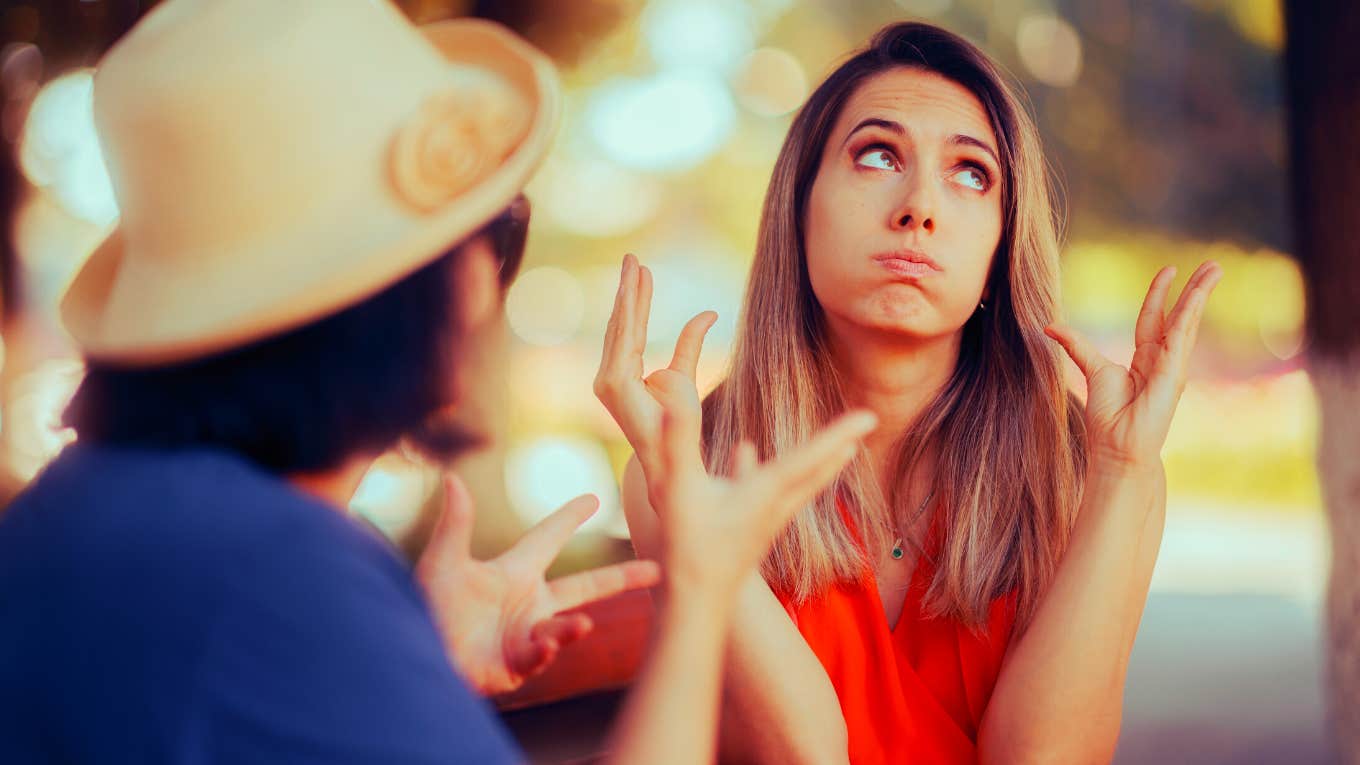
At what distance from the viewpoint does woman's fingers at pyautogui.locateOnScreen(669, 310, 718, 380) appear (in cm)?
166

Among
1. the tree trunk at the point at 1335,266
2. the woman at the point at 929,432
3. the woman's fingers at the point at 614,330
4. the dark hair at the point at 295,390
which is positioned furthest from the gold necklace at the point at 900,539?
the tree trunk at the point at 1335,266

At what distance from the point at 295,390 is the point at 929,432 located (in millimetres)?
1251

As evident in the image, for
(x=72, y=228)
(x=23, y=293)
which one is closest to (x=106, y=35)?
(x=23, y=293)

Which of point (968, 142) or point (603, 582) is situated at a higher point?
point (968, 142)

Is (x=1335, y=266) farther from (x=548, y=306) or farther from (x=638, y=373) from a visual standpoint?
(x=548, y=306)

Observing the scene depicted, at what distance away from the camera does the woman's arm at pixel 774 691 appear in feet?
5.56

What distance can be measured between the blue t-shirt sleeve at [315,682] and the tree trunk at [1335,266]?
2847 millimetres

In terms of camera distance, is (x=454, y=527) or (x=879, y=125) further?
(x=879, y=125)

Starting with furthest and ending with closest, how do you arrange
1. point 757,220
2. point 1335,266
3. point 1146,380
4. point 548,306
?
point 548,306, point 757,220, point 1335,266, point 1146,380

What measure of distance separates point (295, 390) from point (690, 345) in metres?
0.72

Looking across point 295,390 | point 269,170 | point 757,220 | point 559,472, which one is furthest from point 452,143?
point 559,472

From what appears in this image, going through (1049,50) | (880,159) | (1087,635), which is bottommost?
(1087,635)

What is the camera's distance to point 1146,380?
176cm

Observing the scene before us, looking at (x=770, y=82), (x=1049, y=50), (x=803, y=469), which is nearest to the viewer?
(x=803, y=469)
